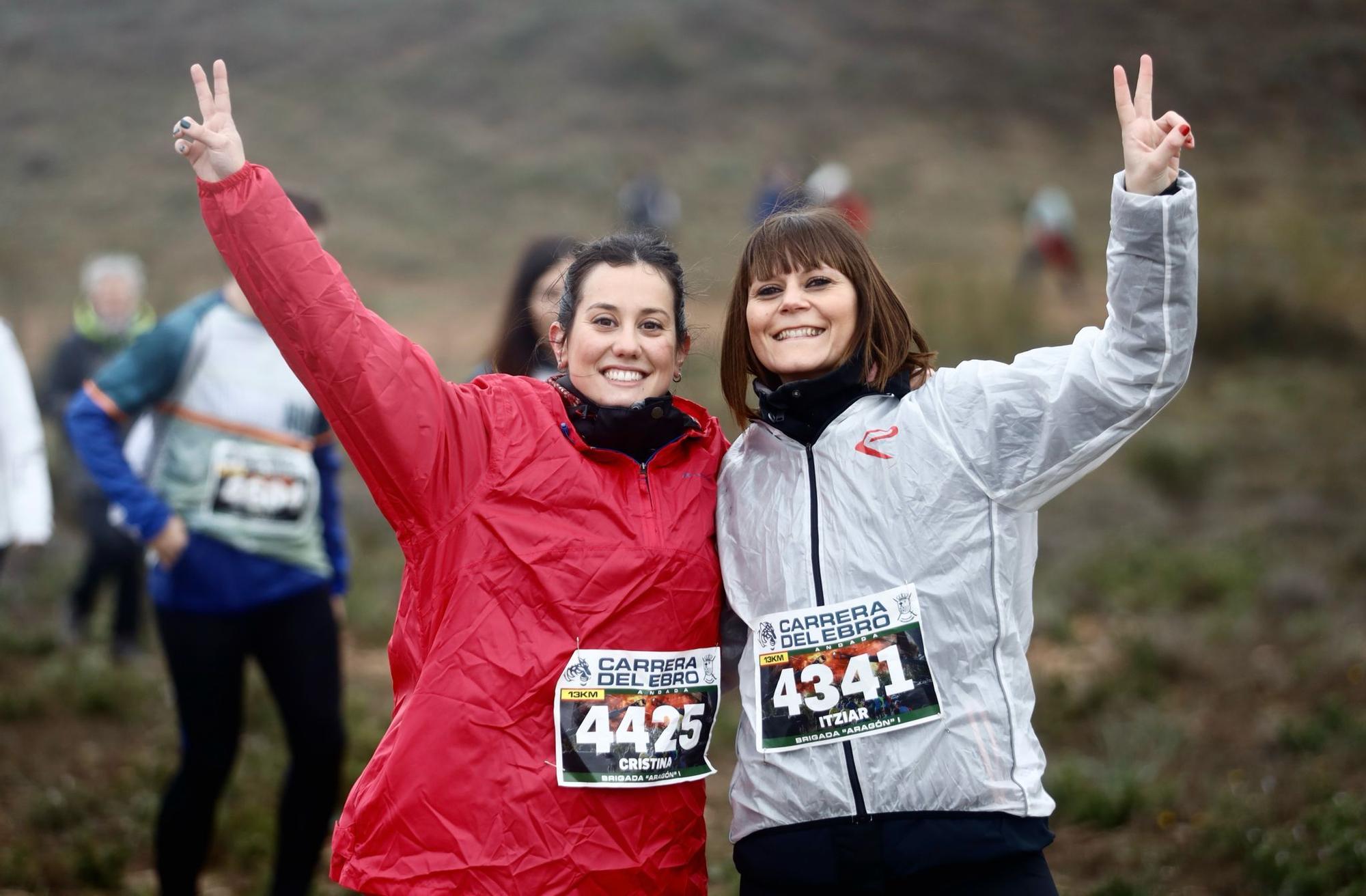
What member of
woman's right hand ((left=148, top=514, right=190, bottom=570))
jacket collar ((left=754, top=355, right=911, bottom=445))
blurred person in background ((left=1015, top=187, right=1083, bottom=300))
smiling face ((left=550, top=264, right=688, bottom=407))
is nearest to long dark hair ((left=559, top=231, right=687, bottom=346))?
smiling face ((left=550, top=264, right=688, bottom=407))

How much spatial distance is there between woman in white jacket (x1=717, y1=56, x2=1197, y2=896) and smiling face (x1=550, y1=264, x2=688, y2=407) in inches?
10.1

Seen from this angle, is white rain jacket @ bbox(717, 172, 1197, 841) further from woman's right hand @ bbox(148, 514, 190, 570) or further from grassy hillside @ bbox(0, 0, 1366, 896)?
woman's right hand @ bbox(148, 514, 190, 570)

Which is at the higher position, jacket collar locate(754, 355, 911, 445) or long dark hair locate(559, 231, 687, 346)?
long dark hair locate(559, 231, 687, 346)

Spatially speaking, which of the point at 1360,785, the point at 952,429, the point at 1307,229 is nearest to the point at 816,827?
the point at 952,429

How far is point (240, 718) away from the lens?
4.10 metres

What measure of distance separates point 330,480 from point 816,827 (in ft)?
8.85

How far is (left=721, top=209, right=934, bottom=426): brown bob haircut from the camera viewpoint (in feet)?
8.81

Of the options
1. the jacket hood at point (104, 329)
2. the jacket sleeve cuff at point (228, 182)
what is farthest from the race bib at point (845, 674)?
the jacket hood at point (104, 329)

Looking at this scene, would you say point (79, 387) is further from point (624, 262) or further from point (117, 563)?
point (624, 262)

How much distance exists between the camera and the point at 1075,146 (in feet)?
119

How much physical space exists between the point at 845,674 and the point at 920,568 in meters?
0.25

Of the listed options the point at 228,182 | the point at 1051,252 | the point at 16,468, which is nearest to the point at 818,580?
the point at 228,182

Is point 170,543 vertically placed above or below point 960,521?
above

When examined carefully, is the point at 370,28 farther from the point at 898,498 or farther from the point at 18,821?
the point at 898,498
